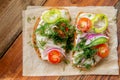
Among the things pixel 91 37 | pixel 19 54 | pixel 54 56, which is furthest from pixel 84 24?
pixel 19 54

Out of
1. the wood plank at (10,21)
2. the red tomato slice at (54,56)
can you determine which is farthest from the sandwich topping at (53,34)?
the wood plank at (10,21)

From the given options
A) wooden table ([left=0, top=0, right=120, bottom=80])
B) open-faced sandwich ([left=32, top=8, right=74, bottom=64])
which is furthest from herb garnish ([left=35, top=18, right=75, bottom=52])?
wooden table ([left=0, top=0, right=120, bottom=80])

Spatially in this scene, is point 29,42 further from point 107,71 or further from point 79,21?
point 107,71

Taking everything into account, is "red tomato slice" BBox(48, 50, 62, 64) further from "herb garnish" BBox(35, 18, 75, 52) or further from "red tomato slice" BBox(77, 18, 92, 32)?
"red tomato slice" BBox(77, 18, 92, 32)

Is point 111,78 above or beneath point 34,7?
beneath

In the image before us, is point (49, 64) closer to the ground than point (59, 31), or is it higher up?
closer to the ground

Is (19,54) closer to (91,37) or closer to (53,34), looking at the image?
(53,34)

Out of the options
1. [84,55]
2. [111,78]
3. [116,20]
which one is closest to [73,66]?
[84,55]
